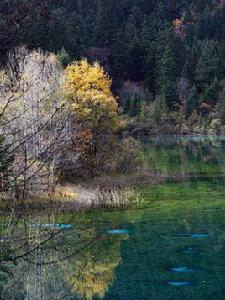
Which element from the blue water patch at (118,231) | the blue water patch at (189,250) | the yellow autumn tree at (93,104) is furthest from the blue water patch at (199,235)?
the yellow autumn tree at (93,104)

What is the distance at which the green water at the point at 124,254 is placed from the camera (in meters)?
11.4

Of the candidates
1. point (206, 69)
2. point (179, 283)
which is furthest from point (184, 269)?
point (206, 69)

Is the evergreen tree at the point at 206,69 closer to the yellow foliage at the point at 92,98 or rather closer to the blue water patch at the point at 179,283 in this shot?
the yellow foliage at the point at 92,98

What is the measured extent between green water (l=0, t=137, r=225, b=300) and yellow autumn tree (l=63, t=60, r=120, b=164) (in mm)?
9778

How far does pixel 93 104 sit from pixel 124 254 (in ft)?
62.5

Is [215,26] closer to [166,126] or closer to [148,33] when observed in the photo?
[148,33]

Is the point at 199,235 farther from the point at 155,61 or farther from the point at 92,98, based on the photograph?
the point at 155,61

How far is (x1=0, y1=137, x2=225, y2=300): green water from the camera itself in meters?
11.4

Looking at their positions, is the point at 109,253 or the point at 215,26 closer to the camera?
the point at 109,253

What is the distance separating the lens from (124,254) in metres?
15.0

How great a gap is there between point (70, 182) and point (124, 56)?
88.9 meters

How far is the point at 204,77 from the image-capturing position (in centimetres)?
10731

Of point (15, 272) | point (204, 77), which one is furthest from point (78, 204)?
point (204, 77)

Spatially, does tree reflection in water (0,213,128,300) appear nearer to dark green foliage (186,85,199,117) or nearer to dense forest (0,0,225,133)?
dense forest (0,0,225,133)
